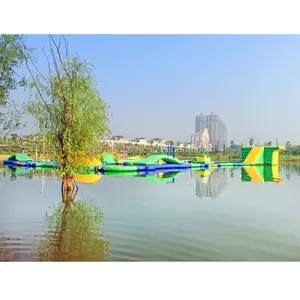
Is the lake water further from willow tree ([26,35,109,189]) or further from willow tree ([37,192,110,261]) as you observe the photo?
willow tree ([26,35,109,189])

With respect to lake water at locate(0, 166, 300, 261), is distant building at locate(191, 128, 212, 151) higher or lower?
higher

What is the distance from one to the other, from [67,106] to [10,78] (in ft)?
4.36

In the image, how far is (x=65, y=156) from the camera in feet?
20.9

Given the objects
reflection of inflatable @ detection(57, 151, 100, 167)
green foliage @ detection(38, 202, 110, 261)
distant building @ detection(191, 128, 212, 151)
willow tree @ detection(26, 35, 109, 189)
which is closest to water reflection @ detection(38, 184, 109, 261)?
green foliage @ detection(38, 202, 110, 261)

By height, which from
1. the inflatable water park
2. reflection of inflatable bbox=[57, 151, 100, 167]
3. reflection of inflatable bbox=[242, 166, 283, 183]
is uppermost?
reflection of inflatable bbox=[57, 151, 100, 167]

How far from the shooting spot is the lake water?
155 inches

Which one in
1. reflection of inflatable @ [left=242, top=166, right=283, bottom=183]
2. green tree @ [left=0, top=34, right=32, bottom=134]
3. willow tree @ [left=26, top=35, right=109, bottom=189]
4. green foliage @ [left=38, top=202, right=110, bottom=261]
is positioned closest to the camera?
green foliage @ [left=38, top=202, right=110, bottom=261]

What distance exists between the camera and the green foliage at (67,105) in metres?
6.16

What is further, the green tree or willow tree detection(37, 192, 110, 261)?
the green tree

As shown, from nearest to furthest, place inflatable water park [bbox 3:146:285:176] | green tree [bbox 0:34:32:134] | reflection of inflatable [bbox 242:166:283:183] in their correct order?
1. green tree [bbox 0:34:32:134]
2. reflection of inflatable [bbox 242:166:283:183]
3. inflatable water park [bbox 3:146:285:176]

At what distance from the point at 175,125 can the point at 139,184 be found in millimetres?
2110

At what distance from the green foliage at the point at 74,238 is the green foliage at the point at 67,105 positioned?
1.02m
